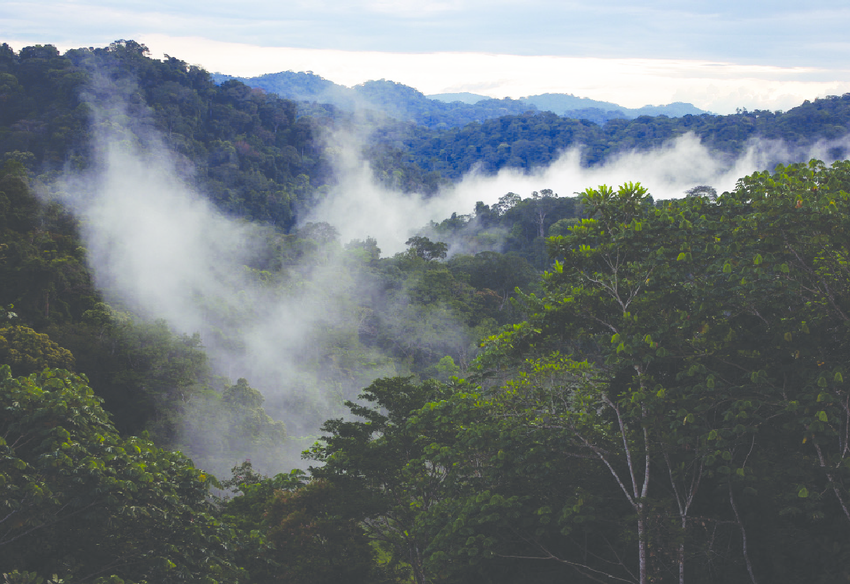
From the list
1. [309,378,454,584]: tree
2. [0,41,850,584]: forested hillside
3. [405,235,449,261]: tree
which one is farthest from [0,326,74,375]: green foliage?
[405,235,449,261]: tree

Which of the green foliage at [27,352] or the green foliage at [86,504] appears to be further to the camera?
the green foliage at [27,352]

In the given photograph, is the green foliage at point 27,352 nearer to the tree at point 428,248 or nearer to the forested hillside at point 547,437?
the forested hillside at point 547,437

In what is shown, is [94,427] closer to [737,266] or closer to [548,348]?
[548,348]

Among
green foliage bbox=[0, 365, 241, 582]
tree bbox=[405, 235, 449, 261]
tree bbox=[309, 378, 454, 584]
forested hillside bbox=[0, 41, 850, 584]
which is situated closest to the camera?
green foliage bbox=[0, 365, 241, 582]

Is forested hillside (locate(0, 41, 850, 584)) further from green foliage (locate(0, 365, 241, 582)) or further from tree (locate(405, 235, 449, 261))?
tree (locate(405, 235, 449, 261))

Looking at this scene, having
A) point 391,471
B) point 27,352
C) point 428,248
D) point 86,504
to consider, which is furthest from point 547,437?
point 428,248

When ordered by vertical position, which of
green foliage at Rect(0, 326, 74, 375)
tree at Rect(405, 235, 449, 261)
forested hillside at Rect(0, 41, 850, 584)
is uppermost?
forested hillside at Rect(0, 41, 850, 584)

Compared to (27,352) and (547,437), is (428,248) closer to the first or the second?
(27,352)

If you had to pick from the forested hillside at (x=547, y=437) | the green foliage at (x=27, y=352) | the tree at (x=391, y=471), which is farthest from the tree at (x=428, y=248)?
the tree at (x=391, y=471)

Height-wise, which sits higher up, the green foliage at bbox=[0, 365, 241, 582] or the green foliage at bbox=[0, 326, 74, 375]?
the green foliage at bbox=[0, 365, 241, 582]

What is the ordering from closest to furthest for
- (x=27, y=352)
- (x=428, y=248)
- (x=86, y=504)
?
1. (x=86, y=504)
2. (x=27, y=352)
3. (x=428, y=248)

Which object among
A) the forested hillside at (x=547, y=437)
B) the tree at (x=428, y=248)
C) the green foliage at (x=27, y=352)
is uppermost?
the forested hillside at (x=547, y=437)

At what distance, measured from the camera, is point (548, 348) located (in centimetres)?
810

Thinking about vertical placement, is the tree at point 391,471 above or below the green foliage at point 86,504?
below
